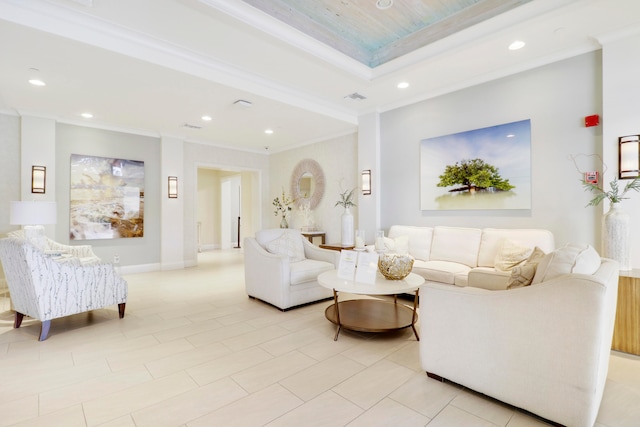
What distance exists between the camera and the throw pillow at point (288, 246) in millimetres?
3910

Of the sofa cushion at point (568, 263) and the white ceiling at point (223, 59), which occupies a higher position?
the white ceiling at point (223, 59)

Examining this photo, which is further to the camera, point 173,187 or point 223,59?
point 173,187

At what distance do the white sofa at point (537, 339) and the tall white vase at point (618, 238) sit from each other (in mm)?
1161

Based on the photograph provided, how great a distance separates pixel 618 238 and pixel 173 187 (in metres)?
6.66

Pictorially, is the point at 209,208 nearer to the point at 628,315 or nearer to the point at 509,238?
the point at 509,238

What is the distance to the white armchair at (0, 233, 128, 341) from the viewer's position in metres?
2.66

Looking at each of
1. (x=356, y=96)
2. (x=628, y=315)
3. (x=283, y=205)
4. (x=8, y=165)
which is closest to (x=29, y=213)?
(x=8, y=165)

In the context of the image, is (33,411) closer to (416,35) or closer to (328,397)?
(328,397)

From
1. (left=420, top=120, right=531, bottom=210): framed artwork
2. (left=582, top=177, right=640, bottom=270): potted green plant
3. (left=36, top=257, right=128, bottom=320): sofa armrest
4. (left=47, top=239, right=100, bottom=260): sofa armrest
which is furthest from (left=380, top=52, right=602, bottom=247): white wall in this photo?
(left=47, top=239, right=100, bottom=260): sofa armrest

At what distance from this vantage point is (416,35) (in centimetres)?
349

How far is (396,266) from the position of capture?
2.72m

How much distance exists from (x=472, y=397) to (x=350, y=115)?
177 inches

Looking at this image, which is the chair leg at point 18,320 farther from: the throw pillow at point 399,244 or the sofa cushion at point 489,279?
the sofa cushion at point 489,279

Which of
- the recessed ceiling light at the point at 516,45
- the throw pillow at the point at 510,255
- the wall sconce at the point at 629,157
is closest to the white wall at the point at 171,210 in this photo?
the throw pillow at the point at 510,255
